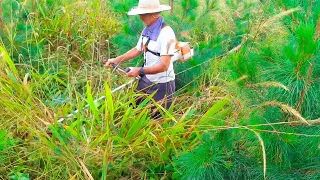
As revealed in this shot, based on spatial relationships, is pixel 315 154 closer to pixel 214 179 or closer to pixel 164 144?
pixel 214 179

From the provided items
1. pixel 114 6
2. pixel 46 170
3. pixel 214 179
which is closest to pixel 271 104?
pixel 214 179

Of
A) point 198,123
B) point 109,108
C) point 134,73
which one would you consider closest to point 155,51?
point 134,73

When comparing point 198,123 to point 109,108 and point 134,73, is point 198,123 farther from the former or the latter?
point 134,73

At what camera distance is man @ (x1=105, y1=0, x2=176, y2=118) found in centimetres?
282

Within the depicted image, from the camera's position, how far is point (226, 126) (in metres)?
1.93

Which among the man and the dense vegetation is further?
the man

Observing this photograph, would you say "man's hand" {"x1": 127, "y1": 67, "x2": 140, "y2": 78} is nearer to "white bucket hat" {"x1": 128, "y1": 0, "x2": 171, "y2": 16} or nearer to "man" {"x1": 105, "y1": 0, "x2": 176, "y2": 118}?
"man" {"x1": 105, "y1": 0, "x2": 176, "y2": 118}

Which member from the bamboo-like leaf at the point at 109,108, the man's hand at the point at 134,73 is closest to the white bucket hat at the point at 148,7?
the man's hand at the point at 134,73

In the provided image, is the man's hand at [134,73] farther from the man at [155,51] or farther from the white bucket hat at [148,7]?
the white bucket hat at [148,7]

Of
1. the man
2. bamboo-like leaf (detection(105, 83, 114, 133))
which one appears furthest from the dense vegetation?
the man

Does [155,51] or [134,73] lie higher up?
[155,51]

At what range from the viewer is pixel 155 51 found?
2.92m

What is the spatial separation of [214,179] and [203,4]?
248 centimetres

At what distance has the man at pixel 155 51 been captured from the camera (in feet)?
9.25
